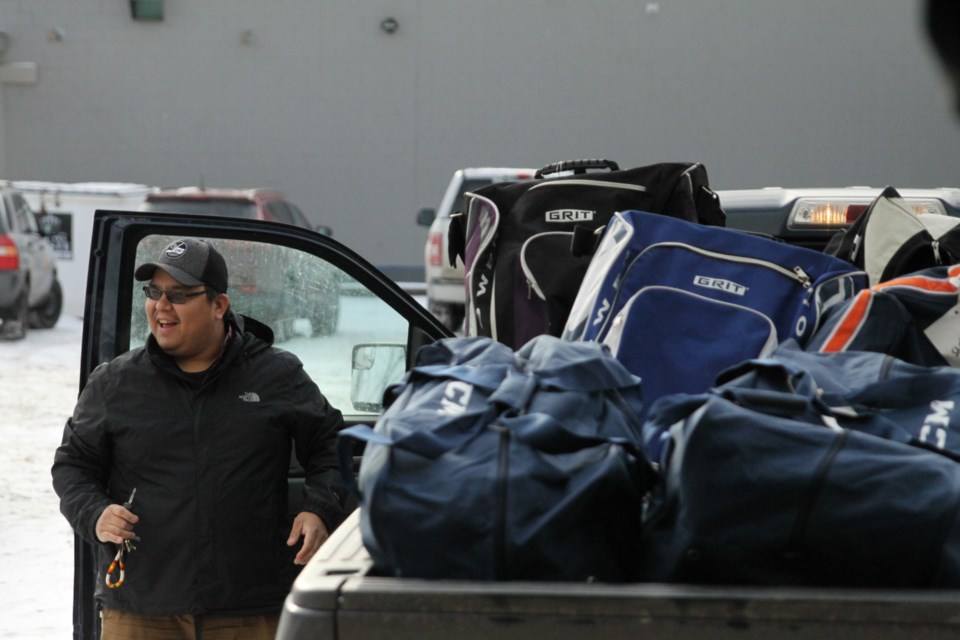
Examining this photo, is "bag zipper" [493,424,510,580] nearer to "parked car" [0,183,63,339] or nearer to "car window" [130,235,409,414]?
"car window" [130,235,409,414]

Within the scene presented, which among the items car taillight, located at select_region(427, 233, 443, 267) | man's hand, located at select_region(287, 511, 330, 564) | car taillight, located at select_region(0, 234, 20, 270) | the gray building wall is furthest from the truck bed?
the gray building wall

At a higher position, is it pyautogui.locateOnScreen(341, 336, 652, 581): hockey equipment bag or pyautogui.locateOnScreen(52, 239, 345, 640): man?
pyautogui.locateOnScreen(341, 336, 652, 581): hockey equipment bag

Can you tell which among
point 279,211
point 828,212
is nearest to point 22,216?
point 279,211

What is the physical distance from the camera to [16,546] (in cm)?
668

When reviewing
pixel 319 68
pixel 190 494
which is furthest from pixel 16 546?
pixel 319 68

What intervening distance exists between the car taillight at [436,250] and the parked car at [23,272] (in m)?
4.56

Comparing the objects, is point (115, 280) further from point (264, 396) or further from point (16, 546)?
point (16, 546)

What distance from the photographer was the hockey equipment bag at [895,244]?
124 inches

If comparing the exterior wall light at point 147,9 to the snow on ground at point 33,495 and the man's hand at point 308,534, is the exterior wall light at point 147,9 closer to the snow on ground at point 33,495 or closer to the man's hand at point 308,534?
the snow on ground at point 33,495

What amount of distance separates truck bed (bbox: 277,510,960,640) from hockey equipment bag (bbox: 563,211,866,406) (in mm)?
983

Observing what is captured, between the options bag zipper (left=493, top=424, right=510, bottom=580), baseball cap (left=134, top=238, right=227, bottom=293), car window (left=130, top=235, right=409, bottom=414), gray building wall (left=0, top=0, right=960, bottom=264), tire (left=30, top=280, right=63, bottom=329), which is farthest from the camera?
gray building wall (left=0, top=0, right=960, bottom=264)

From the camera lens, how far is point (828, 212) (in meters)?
4.50

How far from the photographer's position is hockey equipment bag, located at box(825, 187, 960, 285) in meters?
3.15

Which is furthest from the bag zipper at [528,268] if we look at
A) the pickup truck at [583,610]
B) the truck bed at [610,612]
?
the truck bed at [610,612]
